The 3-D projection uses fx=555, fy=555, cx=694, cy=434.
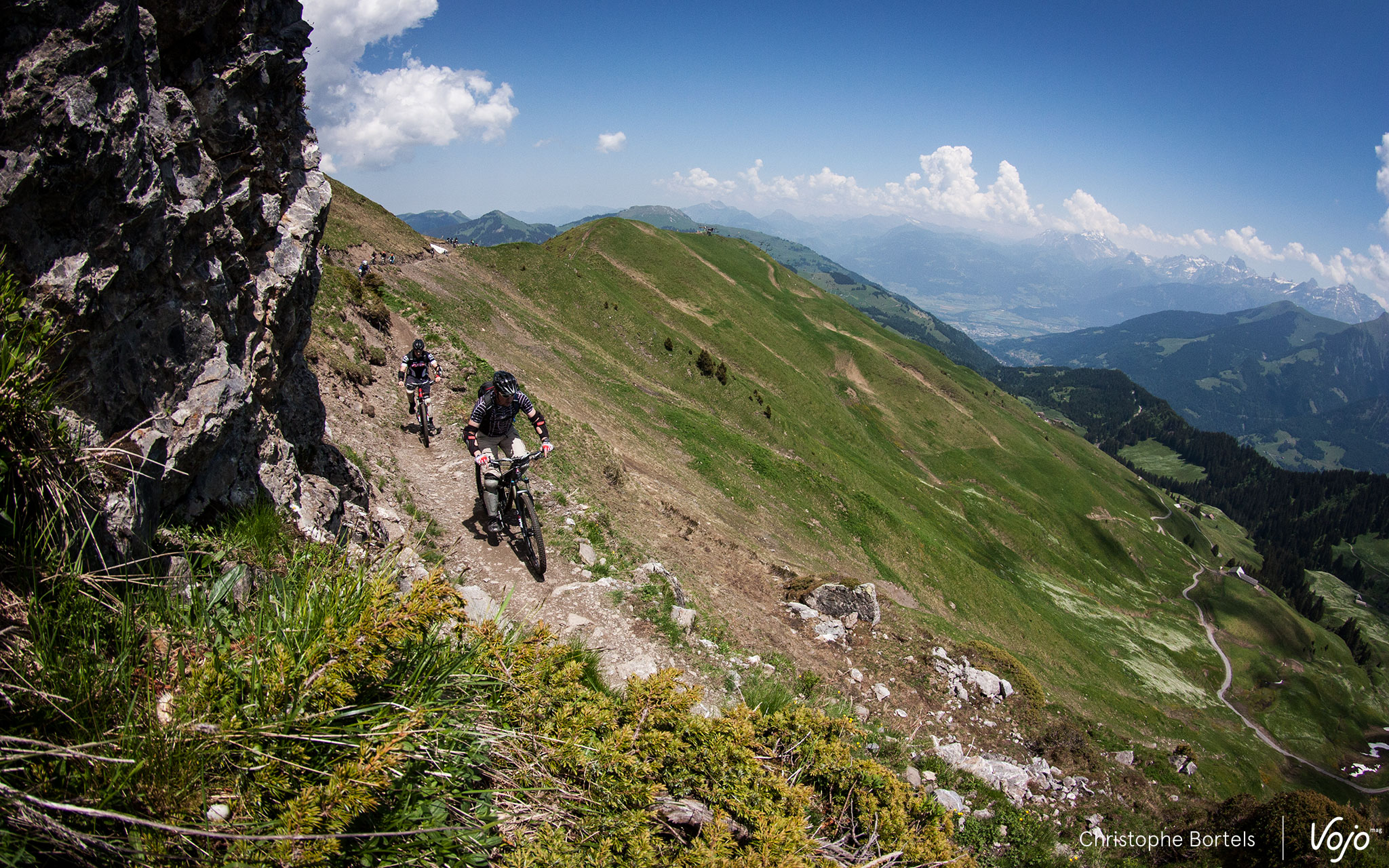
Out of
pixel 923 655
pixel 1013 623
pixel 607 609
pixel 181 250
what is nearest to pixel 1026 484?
pixel 1013 623

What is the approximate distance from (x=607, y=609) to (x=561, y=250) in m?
83.6

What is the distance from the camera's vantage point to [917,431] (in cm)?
10031

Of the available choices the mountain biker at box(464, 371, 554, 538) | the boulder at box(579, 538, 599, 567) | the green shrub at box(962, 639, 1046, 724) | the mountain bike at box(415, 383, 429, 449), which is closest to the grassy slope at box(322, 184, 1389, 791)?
the green shrub at box(962, 639, 1046, 724)

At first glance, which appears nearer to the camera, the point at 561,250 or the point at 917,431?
the point at 561,250

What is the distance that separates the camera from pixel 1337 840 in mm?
10250

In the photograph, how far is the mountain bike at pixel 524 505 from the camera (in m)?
11.8

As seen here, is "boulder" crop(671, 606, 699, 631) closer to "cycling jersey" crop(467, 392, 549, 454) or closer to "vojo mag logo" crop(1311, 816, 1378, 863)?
"cycling jersey" crop(467, 392, 549, 454)

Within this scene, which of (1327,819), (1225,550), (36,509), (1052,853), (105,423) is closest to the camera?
(36,509)

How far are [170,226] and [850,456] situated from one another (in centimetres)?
6404

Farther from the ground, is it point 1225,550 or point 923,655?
point 923,655

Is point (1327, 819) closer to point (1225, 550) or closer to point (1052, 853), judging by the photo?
point (1052, 853)

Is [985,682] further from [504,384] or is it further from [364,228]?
[364,228]

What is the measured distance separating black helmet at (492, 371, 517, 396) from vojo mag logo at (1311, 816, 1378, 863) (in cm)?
1694

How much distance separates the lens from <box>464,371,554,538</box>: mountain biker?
38.5ft
